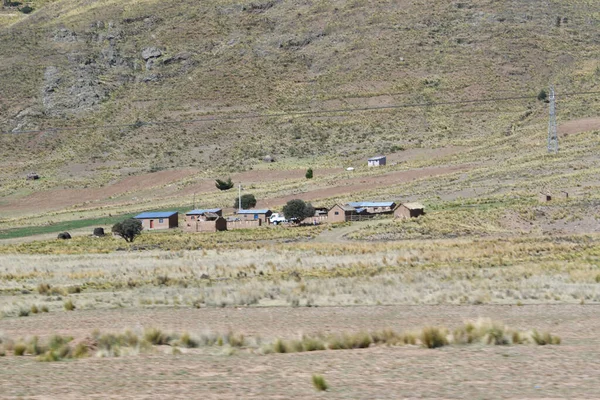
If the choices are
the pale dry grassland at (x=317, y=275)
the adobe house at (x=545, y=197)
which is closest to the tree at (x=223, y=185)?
the adobe house at (x=545, y=197)

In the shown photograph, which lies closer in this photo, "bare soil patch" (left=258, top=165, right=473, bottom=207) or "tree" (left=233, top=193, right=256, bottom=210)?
"tree" (left=233, top=193, right=256, bottom=210)

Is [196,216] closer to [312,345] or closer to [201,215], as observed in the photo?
[201,215]

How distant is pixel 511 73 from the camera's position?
142000 mm

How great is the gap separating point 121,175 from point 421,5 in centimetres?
7280

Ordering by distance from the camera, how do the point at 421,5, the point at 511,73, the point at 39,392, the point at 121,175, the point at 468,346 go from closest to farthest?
the point at 39,392, the point at 468,346, the point at 121,175, the point at 511,73, the point at 421,5

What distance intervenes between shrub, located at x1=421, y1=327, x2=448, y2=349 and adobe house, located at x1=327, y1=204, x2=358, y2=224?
59.4 metres

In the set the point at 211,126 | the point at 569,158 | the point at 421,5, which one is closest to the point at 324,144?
the point at 211,126

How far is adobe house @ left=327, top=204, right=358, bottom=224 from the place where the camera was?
79.1 metres

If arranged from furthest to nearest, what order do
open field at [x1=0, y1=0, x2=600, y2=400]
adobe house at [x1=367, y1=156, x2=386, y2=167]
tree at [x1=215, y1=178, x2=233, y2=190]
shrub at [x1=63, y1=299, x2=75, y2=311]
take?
adobe house at [x1=367, y1=156, x2=386, y2=167] < tree at [x1=215, y1=178, x2=233, y2=190] < shrub at [x1=63, y1=299, x2=75, y2=311] < open field at [x1=0, y1=0, x2=600, y2=400]

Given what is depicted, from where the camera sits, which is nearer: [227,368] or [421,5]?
[227,368]

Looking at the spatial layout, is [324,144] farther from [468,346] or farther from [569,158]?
[468,346]

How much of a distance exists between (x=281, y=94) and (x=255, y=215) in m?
66.1

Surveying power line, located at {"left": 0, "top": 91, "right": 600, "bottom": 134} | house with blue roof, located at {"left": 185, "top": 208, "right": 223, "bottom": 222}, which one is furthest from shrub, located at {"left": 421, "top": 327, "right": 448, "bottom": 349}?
power line, located at {"left": 0, "top": 91, "right": 600, "bottom": 134}

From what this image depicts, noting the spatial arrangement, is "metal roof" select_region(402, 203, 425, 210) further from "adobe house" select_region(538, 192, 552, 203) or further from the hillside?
the hillside
